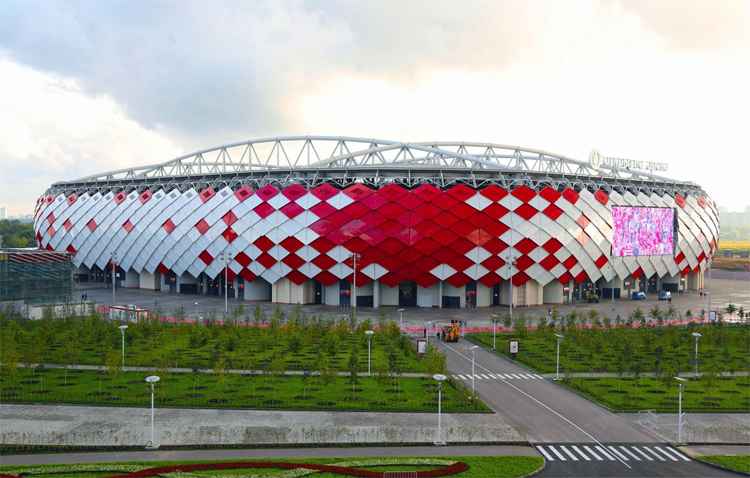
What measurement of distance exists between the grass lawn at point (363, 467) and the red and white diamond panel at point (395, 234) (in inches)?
1895

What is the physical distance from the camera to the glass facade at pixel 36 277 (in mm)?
62406

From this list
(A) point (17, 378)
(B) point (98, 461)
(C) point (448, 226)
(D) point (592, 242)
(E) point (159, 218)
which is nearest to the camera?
(B) point (98, 461)

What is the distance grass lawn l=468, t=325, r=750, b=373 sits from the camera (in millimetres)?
42062

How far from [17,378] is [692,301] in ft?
260

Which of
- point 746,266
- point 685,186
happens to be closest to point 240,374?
point 685,186

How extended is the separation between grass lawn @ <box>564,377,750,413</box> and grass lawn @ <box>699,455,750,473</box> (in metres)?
6.82

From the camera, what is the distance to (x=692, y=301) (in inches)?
3285

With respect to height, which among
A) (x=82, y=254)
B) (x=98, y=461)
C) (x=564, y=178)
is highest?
(x=564, y=178)

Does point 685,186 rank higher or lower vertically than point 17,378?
higher

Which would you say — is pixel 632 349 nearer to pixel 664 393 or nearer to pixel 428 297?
pixel 664 393

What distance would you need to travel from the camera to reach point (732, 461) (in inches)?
961

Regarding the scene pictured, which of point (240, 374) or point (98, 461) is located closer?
point (98, 461)

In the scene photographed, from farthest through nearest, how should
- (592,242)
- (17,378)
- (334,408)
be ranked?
1. (592,242)
2. (17,378)
3. (334,408)

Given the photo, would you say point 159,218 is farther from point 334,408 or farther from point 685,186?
point 685,186
